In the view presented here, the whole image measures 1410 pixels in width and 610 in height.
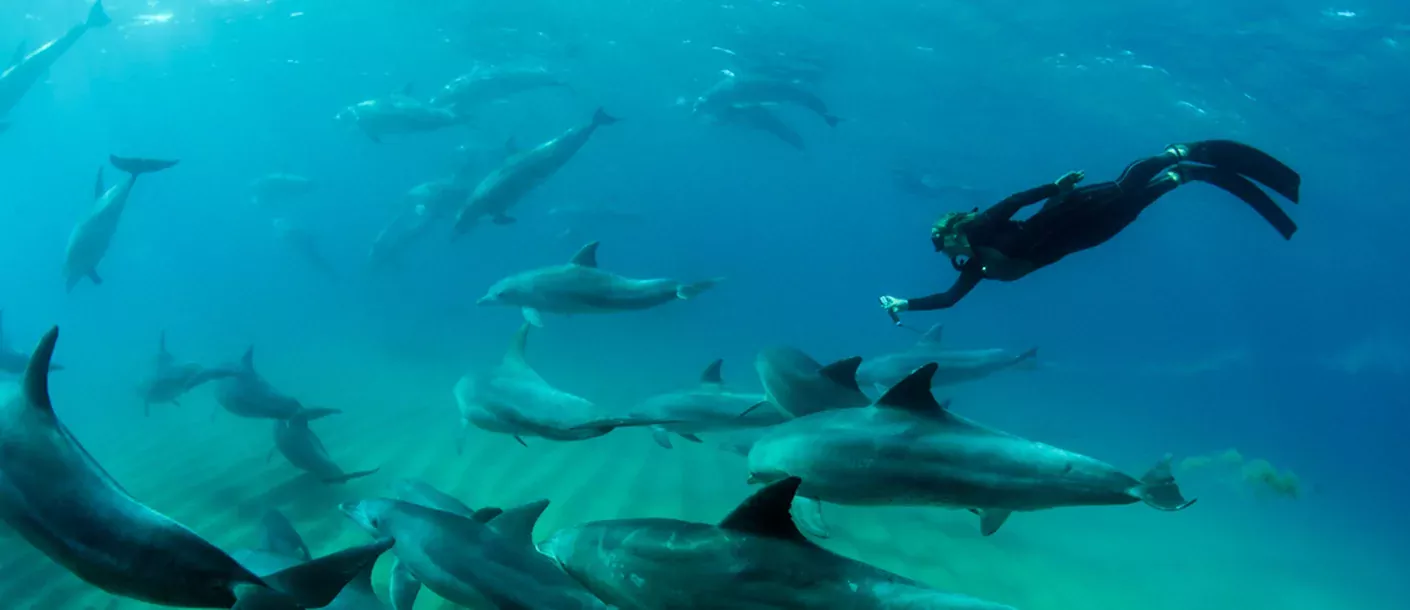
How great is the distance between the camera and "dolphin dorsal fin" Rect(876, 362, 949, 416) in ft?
10.2

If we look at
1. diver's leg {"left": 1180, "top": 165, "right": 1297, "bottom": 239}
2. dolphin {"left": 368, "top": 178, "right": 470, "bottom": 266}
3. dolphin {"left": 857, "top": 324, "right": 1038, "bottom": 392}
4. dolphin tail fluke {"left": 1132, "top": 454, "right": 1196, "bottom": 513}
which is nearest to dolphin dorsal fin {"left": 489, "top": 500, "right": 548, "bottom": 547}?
dolphin tail fluke {"left": 1132, "top": 454, "right": 1196, "bottom": 513}

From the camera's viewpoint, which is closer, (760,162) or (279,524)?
(279,524)

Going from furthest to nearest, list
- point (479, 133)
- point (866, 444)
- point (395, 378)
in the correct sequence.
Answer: point (479, 133) < point (395, 378) < point (866, 444)

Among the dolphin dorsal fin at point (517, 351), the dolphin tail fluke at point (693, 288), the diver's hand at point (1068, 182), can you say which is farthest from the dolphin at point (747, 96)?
the diver's hand at point (1068, 182)

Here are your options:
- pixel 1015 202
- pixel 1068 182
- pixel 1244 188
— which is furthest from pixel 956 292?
pixel 1244 188

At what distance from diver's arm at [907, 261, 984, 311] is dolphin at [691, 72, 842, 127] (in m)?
18.6

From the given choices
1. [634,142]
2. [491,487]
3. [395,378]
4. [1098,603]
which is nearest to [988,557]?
[1098,603]

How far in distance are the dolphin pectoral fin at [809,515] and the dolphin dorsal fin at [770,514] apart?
3.14 ft

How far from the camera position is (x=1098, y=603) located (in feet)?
28.4

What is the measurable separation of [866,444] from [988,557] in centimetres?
710

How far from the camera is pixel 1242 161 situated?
14.3ft

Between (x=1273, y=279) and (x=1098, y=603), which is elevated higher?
(x=1098, y=603)

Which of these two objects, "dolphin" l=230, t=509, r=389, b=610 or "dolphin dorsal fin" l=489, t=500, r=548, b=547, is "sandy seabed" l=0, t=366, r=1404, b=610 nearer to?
"dolphin" l=230, t=509, r=389, b=610

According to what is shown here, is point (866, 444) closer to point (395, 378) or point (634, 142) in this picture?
point (395, 378)
